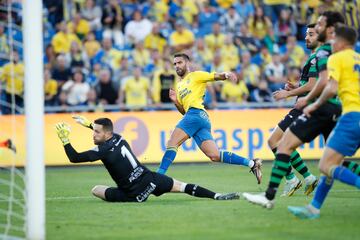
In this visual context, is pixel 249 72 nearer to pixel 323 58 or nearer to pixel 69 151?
pixel 69 151

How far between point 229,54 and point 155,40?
218 centimetres

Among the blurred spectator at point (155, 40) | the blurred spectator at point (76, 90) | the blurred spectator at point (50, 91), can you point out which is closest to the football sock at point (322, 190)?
the blurred spectator at point (76, 90)

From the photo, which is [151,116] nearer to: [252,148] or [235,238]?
[252,148]

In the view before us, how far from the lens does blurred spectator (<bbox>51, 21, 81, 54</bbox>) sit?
22.4 metres

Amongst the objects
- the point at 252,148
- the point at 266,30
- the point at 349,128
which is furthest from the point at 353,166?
the point at 266,30

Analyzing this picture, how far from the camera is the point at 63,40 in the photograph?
22.5 metres

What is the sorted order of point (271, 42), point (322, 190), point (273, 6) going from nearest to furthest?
point (322, 190)
point (271, 42)
point (273, 6)

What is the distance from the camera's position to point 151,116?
2012 centimetres

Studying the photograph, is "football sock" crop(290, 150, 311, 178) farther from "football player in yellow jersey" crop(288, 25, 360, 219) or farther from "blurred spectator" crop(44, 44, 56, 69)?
"blurred spectator" crop(44, 44, 56, 69)

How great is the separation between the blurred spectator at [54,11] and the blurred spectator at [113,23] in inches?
48.5

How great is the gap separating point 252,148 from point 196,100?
6490mm

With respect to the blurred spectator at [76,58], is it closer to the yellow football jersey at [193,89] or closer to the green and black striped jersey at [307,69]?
the yellow football jersey at [193,89]

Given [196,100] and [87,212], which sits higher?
[196,100]

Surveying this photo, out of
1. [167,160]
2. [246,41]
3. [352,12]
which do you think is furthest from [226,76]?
[352,12]
